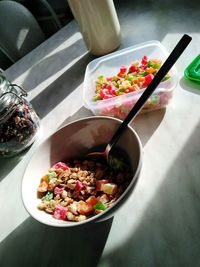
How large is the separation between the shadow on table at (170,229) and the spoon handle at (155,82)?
126mm

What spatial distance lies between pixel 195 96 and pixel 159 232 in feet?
1.09

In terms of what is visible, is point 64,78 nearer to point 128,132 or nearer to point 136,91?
point 136,91

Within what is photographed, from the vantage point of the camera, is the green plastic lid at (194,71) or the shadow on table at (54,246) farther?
the green plastic lid at (194,71)

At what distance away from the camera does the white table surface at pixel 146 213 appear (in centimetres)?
45

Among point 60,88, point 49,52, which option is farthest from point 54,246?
point 49,52

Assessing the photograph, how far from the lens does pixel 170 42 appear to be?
2.69ft

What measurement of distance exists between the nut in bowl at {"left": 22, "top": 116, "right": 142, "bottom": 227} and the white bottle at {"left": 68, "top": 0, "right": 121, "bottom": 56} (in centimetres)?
35

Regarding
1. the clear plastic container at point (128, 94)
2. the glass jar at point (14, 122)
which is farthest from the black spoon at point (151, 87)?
the glass jar at point (14, 122)

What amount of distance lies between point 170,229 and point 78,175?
0.19 m

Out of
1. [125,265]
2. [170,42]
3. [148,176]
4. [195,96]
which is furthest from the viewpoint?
[170,42]

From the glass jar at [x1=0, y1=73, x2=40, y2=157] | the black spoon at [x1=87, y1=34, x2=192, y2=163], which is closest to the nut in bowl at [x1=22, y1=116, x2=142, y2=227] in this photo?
the black spoon at [x1=87, y1=34, x2=192, y2=163]

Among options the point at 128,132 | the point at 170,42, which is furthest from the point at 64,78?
the point at 128,132

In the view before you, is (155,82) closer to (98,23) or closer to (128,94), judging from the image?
(128,94)

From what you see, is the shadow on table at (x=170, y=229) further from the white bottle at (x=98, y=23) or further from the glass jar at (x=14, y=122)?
the white bottle at (x=98, y=23)
